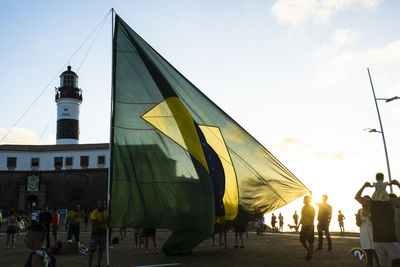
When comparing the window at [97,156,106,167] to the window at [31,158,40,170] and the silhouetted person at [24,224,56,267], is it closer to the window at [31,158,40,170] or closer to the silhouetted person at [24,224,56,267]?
the window at [31,158,40,170]

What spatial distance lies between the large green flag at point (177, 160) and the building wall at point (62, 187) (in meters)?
44.3

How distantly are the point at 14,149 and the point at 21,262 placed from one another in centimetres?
4795

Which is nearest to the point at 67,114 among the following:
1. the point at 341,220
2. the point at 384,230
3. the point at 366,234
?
the point at 341,220

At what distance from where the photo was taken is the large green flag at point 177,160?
32.3 ft

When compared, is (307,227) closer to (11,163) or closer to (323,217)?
(323,217)

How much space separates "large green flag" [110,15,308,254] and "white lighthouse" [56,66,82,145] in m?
50.0

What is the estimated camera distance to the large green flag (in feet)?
32.3

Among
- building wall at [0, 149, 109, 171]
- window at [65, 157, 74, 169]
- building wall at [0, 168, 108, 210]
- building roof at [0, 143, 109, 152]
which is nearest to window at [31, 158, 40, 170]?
building wall at [0, 149, 109, 171]

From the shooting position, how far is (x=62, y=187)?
178 feet

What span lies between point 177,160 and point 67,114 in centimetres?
5166

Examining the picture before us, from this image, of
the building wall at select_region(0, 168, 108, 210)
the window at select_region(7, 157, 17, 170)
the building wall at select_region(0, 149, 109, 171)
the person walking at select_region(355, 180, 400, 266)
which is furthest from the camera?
the building wall at select_region(0, 149, 109, 171)

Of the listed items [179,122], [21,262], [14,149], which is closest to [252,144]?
[179,122]

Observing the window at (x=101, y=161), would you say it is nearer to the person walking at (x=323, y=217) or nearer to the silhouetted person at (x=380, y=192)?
the person walking at (x=323, y=217)

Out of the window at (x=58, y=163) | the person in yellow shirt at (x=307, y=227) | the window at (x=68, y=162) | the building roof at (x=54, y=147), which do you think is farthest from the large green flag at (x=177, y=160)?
the window at (x=58, y=163)
